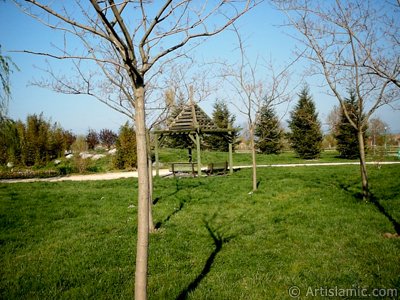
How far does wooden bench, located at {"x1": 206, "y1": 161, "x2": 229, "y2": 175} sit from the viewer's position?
1667 centimetres

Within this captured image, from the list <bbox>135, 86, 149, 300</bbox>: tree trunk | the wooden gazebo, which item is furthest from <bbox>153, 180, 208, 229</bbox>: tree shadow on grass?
<bbox>135, 86, 149, 300</bbox>: tree trunk

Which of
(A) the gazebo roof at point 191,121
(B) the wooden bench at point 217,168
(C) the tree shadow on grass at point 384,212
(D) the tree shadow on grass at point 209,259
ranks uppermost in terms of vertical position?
(A) the gazebo roof at point 191,121

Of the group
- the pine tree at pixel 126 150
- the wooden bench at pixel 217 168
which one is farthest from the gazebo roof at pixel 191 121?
the pine tree at pixel 126 150

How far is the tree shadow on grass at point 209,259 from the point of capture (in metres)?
4.20

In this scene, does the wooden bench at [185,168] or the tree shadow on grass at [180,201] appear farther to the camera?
the wooden bench at [185,168]

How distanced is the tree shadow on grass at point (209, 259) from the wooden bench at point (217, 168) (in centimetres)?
897

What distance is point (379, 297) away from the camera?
3707 mm

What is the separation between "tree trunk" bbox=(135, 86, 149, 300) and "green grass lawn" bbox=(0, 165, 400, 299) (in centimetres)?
151

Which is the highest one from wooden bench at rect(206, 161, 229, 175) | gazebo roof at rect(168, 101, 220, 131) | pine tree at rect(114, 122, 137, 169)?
gazebo roof at rect(168, 101, 220, 131)

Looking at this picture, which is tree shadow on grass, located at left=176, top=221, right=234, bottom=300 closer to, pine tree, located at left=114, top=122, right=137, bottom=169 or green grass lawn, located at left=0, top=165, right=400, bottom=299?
green grass lawn, located at left=0, top=165, right=400, bottom=299

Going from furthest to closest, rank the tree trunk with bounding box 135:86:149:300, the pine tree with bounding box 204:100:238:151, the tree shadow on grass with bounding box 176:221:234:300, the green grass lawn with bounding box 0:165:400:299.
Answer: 1. the pine tree with bounding box 204:100:238:151
2. the green grass lawn with bounding box 0:165:400:299
3. the tree shadow on grass with bounding box 176:221:234:300
4. the tree trunk with bounding box 135:86:149:300

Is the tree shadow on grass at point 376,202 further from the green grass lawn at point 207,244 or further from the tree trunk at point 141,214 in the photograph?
the tree trunk at point 141,214

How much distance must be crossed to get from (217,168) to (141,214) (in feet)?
46.7

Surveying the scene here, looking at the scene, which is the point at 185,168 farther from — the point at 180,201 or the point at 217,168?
the point at 180,201
